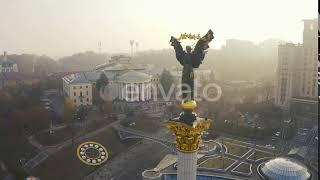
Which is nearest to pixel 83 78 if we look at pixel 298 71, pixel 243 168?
pixel 243 168

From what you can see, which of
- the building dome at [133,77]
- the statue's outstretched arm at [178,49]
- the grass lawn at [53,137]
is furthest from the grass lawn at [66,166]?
the statue's outstretched arm at [178,49]

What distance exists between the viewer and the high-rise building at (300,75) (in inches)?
1324

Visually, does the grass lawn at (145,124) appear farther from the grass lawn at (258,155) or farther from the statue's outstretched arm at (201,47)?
the statue's outstretched arm at (201,47)

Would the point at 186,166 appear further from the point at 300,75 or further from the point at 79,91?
the point at 300,75

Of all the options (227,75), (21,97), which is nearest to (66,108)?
(21,97)

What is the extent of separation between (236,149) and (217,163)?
3.03 meters

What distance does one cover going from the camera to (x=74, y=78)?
3575 cm

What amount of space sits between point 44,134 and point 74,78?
1043 cm

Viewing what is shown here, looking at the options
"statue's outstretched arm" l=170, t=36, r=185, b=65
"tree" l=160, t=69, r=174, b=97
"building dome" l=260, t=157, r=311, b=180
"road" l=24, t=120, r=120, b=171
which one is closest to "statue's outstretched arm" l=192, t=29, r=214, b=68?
"statue's outstretched arm" l=170, t=36, r=185, b=65

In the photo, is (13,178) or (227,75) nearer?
(13,178)

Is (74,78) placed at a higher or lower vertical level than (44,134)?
higher

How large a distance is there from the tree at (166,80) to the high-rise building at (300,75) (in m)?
10.2

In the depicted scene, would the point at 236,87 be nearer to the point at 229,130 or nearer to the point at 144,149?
the point at 229,130

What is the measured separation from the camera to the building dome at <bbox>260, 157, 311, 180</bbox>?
1883 centimetres
